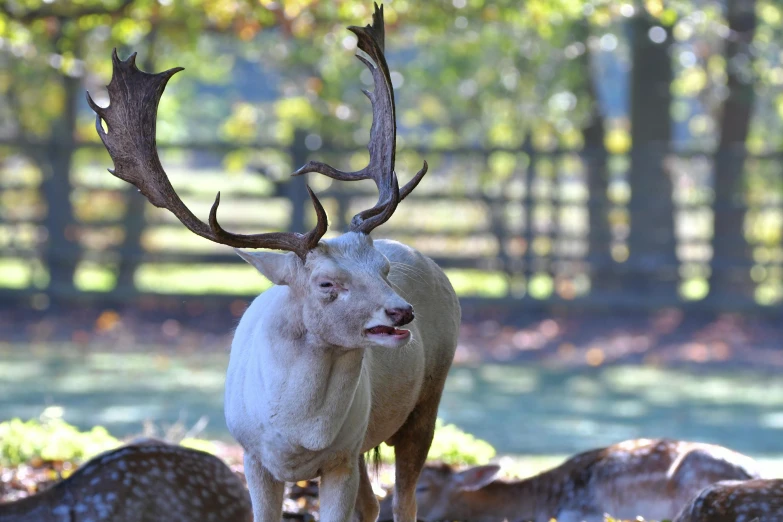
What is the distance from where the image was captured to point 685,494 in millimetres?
6133

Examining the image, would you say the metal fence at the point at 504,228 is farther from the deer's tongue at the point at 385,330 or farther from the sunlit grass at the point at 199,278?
the deer's tongue at the point at 385,330

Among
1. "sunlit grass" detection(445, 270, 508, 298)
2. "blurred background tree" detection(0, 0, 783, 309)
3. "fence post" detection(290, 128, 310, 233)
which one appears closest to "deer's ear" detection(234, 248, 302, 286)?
"blurred background tree" detection(0, 0, 783, 309)

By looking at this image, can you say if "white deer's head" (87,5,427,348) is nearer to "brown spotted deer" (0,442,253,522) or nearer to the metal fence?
"brown spotted deer" (0,442,253,522)

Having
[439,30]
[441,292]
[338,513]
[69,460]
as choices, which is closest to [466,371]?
[439,30]

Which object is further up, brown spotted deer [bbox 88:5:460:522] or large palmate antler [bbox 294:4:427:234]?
large palmate antler [bbox 294:4:427:234]

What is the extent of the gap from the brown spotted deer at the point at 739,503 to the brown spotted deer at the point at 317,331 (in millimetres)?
1337

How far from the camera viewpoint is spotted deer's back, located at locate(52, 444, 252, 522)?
498cm

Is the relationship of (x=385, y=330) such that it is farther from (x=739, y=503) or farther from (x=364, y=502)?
(x=739, y=503)

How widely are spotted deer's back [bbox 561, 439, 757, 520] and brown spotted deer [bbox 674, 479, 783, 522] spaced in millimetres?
1011

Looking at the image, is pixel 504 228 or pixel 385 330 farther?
pixel 504 228

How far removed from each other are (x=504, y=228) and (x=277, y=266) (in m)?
10.9

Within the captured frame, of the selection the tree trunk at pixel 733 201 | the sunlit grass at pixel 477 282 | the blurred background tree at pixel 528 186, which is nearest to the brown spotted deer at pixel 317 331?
the blurred background tree at pixel 528 186

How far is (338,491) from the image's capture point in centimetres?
418

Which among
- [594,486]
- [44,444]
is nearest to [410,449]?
[594,486]
